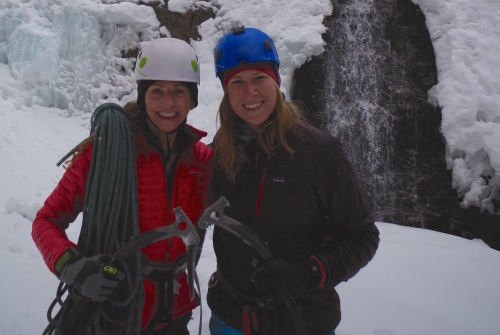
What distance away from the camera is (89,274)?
1.28 m

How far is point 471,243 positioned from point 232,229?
4309mm

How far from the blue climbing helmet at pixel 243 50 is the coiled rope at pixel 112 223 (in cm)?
57

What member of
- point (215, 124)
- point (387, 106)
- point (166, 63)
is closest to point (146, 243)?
point (166, 63)

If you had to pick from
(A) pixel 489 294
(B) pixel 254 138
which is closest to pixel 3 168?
(B) pixel 254 138

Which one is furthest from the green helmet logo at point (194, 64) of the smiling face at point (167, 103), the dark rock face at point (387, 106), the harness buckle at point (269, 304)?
the dark rock face at point (387, 106)

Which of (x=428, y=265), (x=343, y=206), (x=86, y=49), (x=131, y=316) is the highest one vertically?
(x=86, y=49)

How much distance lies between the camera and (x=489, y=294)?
3312 mm

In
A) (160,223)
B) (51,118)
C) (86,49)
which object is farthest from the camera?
(86,49)

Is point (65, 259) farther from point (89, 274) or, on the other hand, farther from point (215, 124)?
point (215, 124)

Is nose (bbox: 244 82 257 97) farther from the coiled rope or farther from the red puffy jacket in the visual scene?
the coiled rope

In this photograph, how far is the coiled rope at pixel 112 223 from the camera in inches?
57.1

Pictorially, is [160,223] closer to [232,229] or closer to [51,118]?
[232,229]

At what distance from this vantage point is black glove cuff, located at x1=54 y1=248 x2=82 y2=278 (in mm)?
1316

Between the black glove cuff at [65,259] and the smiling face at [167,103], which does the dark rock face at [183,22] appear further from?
the black glove cuff at [65,259]
